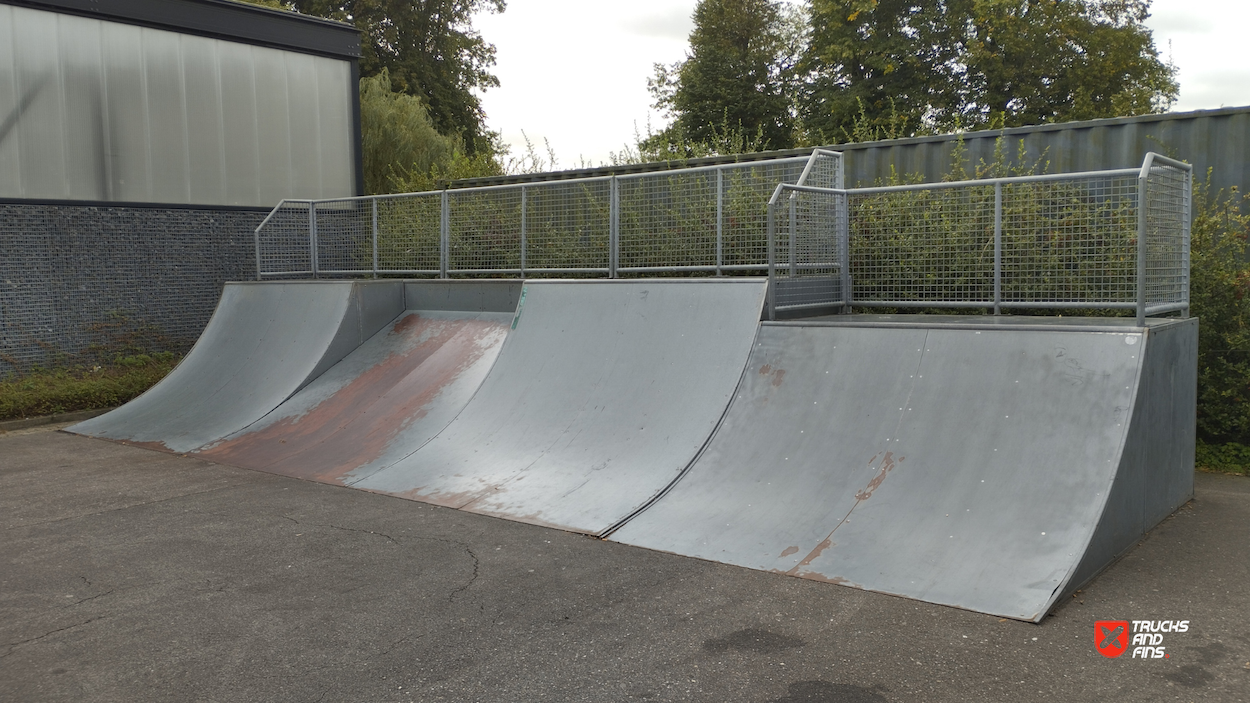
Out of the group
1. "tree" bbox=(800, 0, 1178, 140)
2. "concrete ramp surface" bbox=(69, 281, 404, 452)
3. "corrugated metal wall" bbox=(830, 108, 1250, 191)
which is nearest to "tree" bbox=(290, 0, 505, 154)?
"tree" bbox=(800, 0, 1178, 140)

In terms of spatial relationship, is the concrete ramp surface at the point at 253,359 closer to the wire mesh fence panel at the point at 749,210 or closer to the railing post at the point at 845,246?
the wire mesh fence panel at the point at 749,210

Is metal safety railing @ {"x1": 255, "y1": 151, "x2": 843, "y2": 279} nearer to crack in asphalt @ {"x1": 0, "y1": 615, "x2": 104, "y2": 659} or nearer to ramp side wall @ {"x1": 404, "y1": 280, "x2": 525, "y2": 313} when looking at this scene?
ramp side wall @ {"x1": 404, "y1": 280, "x2": 525, "y2": 313}

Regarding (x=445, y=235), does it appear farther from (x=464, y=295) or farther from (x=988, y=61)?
(x=988, y=61)

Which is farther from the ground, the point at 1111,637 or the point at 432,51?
the point at 432,51

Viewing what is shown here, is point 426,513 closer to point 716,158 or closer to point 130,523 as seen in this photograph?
point 130,523

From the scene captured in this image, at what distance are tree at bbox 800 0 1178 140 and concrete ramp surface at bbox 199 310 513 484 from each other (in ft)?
68.8

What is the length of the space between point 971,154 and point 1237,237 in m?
2.78

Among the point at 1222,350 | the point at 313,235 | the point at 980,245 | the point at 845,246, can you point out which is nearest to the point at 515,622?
the point at 845,246

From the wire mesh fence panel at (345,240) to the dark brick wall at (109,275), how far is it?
5.28 feet

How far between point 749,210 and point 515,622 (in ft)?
17.5

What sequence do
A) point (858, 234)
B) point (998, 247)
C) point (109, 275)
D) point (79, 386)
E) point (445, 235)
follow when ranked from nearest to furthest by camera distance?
point (998, 247)
point (858, 234)
point (445, 235)
point (79, 386)
point (109, 275)

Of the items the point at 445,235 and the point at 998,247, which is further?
the point at 445,235

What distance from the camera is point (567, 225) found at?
10.1 m

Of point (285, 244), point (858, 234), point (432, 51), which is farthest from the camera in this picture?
point (432, 51)
